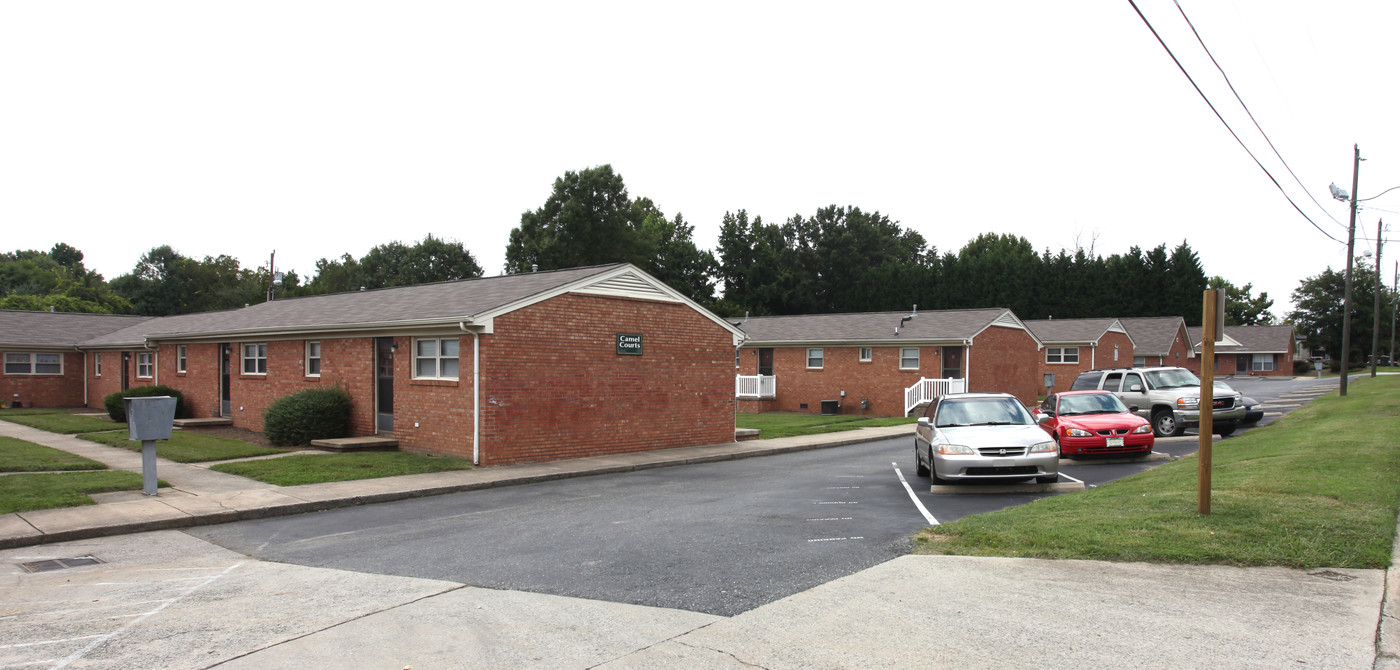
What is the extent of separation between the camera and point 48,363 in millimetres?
34875

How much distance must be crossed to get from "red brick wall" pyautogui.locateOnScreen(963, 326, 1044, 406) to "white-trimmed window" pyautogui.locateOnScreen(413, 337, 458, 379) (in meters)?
21.2

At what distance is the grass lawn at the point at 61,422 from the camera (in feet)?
77.4

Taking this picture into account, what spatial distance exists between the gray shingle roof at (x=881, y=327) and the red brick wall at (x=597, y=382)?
548 inches

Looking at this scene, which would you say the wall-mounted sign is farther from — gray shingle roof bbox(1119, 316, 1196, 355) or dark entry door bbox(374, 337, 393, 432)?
gray shingle roof bbox(1119, 316, 1196, 355)

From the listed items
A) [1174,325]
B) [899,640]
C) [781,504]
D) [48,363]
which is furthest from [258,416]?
[1174,325]

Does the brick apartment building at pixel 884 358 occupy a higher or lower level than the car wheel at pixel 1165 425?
higher

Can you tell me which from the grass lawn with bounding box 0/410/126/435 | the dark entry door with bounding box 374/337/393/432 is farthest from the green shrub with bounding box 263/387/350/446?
the grass lawn with bounding box 0/410/126/435

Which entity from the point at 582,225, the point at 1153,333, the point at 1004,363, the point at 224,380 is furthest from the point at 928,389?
the point at 582,225

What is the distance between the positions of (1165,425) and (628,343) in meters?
13.0

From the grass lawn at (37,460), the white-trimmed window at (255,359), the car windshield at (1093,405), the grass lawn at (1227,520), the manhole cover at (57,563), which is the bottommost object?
the manhole cover at (57,563)

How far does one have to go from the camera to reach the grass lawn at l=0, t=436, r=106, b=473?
1481 centimetres

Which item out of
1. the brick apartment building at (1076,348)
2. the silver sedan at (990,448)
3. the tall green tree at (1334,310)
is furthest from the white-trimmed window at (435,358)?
the tall green tree at (1334,310)

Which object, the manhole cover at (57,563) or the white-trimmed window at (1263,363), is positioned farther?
the white-trimmed window at (1263,363)

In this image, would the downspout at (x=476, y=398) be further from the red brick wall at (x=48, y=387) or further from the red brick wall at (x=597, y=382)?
the red brick wall at (x=48, y=387)
